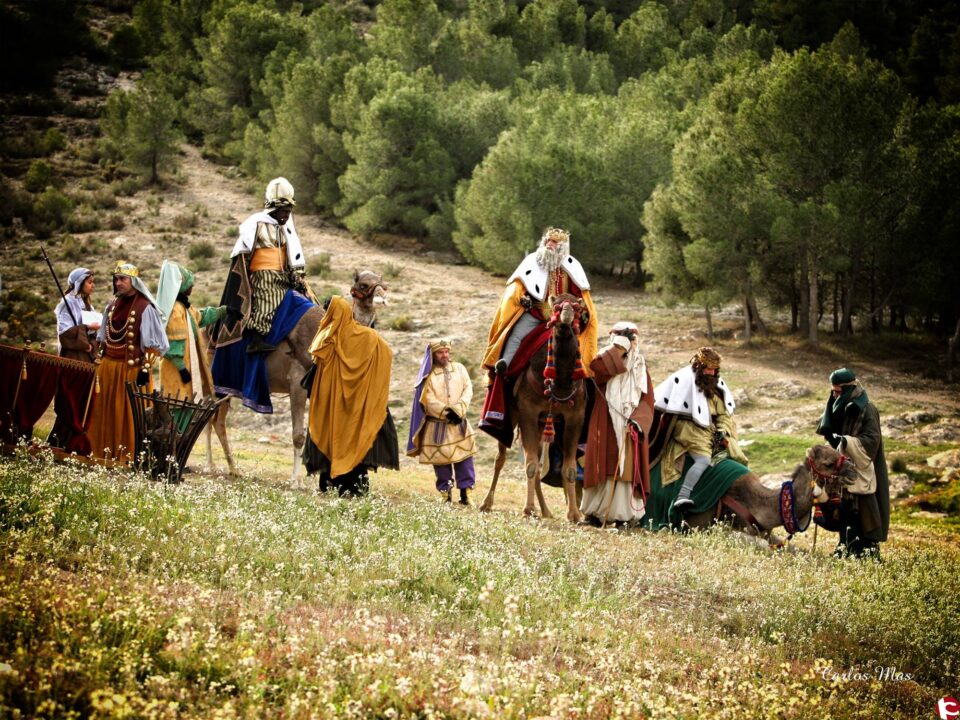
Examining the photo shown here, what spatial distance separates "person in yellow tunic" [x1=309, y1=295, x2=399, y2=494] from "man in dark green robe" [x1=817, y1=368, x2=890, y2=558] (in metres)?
5.08

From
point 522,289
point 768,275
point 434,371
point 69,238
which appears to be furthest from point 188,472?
point 69,238

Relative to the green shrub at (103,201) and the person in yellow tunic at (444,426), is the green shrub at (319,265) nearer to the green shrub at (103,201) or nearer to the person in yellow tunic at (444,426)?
the green shrub at (103,201)

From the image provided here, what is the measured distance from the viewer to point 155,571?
22.8 feet

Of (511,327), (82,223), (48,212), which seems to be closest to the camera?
(511,327)

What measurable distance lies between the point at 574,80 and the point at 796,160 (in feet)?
114

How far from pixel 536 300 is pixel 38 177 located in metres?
42.5

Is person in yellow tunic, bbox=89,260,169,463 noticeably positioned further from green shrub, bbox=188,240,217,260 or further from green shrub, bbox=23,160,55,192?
green shrub, bbox=23,160,55,192

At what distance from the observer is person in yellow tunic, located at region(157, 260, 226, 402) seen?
43.1ft

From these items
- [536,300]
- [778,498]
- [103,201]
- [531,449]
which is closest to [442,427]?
[531,449]

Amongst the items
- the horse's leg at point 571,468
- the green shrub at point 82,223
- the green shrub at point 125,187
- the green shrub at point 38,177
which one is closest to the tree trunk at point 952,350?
the horse's leg at point 571,468

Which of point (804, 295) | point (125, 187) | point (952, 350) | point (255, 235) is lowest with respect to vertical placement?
point (952, 350)

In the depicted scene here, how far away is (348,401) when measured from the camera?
39.2ft

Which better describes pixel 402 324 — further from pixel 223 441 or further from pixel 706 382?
pixel 706 382

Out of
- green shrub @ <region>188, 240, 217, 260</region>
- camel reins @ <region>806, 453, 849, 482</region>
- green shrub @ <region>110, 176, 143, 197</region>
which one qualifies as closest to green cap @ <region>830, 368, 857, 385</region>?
camel reins @ <region>806, 453, 849, 482</region>
